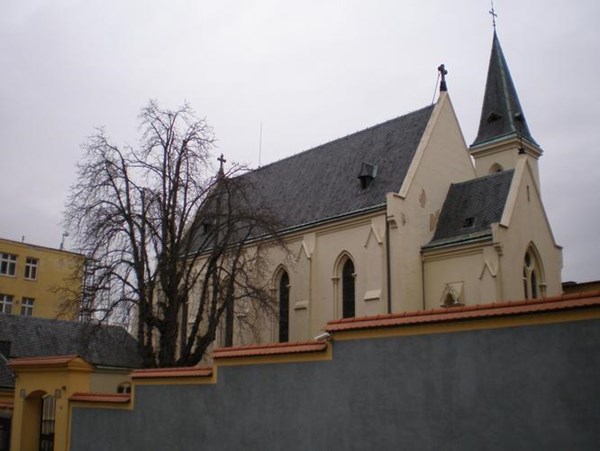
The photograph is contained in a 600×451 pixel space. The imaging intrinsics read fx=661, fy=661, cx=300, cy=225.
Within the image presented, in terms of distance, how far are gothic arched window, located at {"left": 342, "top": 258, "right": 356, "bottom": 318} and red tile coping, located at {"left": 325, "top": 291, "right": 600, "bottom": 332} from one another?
13.6 meters

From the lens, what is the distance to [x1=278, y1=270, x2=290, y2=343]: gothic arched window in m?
28.1

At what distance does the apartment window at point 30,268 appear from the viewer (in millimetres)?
45406

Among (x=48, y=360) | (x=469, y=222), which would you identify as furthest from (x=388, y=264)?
(x=48, y=360)

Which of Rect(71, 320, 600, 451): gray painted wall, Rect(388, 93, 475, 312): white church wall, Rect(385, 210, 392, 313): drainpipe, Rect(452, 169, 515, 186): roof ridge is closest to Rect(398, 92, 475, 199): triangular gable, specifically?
Rect(388, 93, 475, 312): white church wall

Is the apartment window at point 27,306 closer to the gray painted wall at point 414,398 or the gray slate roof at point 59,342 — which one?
the gray slate roof at point 59,342

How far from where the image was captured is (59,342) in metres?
29.9

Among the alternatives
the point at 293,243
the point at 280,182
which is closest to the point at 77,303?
the point at 293,243

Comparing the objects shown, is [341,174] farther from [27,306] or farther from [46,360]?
[27,306]

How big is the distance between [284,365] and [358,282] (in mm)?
12556

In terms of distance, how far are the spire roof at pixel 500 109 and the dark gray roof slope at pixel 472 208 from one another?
11.4 meters

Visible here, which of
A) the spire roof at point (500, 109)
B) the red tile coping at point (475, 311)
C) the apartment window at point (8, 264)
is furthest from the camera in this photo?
the apartment window at point (8, 264)

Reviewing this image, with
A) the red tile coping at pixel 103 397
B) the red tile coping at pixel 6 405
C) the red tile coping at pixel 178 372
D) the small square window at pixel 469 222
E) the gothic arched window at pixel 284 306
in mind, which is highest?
the small square window at pixel 469 222

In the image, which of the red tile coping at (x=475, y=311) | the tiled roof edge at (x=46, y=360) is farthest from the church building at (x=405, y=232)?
the red tile coping at (x=475, y=311)

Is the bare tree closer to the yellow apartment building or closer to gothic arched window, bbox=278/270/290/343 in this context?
gothic arched window, bbox=278/270/290/343
